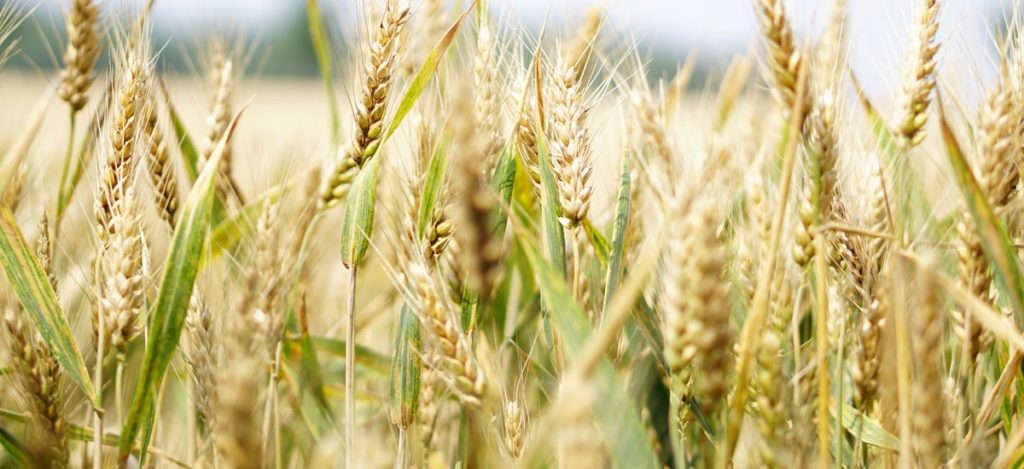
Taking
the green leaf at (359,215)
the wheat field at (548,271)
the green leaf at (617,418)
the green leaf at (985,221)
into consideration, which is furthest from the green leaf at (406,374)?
the green leaf at (985,221)

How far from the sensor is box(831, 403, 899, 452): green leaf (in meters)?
0.98

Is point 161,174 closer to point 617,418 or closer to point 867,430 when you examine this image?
point 617,418

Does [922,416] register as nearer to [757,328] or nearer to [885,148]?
[757,328]

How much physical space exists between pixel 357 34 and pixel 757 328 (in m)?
0.79

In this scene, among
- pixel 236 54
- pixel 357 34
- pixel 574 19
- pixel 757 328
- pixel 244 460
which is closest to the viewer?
pixel 244 460

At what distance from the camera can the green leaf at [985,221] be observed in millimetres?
887

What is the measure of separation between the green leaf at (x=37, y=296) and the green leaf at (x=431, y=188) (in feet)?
1.50

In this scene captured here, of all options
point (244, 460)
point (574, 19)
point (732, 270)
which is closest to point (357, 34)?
point (574, 19)

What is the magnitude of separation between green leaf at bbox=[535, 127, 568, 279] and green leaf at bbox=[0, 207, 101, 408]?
60cm

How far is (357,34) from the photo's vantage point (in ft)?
4.17

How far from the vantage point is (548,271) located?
83cm

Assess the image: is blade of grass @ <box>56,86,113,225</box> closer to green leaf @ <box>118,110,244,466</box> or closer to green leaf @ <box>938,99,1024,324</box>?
green leaf @ <box>118,110,244,466</box>

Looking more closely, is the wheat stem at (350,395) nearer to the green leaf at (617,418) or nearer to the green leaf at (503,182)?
the green leaf at (503,182)

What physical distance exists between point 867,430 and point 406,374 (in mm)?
619
